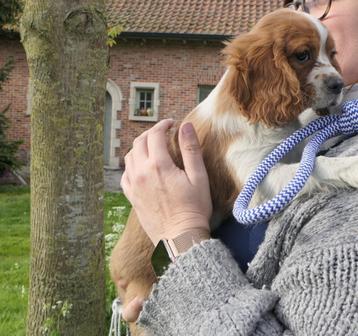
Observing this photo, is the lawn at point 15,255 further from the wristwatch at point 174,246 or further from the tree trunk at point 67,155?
the wristwatch at point 174,246

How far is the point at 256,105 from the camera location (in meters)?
2.40

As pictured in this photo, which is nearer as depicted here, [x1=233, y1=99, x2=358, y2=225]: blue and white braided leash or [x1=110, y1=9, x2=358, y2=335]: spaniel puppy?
[x1=233, y1=99, x2=358, y2=225]: blue and white braided leash

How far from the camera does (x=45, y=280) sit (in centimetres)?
477

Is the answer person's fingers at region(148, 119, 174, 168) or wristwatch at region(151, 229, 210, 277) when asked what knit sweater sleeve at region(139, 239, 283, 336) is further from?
person's fingers at region(148, 119, 174, 168)

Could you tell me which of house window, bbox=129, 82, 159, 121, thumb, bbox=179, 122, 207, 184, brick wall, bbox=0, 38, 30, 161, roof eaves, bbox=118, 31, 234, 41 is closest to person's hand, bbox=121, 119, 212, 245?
thumb, bbox=179, 122, 207, 184

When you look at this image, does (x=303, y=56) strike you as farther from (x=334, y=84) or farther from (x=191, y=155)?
(x=191, y=155)

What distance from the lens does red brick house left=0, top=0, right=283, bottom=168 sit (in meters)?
20.2

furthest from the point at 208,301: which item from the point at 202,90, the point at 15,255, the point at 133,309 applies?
the point at 202,90

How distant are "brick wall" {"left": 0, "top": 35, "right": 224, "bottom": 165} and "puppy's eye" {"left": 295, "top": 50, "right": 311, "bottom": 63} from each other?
17.9 meters

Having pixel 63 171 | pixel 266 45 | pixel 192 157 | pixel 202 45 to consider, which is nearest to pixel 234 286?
pixel 192 157

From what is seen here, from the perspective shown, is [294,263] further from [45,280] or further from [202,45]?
[202,45]

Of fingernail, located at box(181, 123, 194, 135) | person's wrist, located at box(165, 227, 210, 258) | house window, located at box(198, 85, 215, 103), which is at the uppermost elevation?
fingernail, located at box(181, 123, 194, 135)

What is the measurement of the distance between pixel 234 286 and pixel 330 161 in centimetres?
61

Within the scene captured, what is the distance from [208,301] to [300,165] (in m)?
0.51
